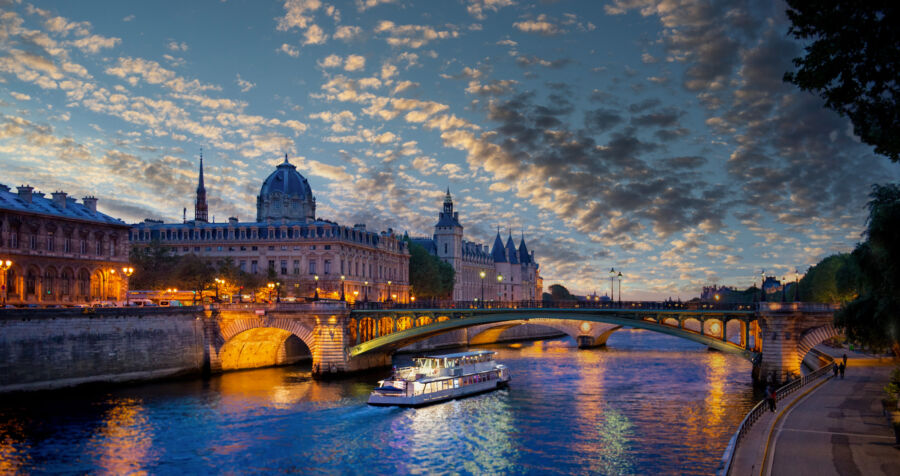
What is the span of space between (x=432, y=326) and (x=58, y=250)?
3519 cm

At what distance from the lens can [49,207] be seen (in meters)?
70.8

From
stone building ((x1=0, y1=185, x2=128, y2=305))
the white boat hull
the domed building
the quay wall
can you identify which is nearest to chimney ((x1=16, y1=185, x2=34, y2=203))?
stone building ((x1=0, y1=185, x2=128, y2=305))

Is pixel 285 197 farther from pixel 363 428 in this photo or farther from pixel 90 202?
pixel 363 428

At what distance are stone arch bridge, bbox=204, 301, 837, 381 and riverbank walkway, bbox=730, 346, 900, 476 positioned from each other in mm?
9173

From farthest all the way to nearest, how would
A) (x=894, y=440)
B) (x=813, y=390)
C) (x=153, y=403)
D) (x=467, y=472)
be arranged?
(x=153, y=403)
(x=813, y=390)
(x=467, y=472)
(x=894, y=440)

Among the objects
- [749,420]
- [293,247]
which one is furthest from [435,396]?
[293,247]

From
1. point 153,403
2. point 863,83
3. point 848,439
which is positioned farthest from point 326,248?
point 863,83

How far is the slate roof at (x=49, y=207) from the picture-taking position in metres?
66.3

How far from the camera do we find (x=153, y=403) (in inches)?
2079

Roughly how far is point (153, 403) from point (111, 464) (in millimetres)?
16845

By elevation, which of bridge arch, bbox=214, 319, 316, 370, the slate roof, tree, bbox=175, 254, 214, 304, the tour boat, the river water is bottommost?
the river water

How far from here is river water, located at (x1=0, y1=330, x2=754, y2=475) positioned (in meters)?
36.8

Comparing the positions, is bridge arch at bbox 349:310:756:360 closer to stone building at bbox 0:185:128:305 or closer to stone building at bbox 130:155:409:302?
stone building at bbox 0:185:128:305

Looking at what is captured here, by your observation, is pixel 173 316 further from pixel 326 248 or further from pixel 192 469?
pixel 326 248
